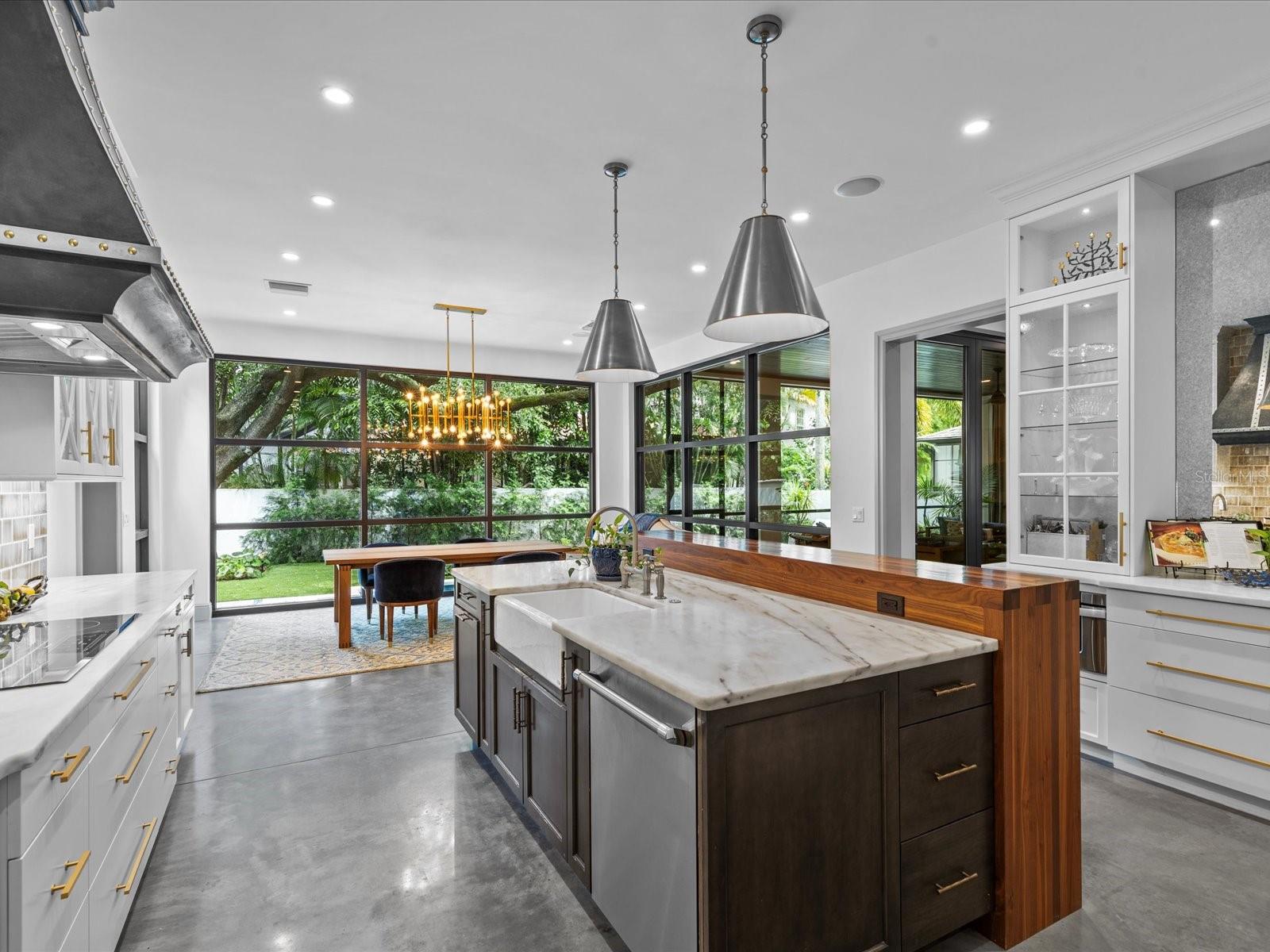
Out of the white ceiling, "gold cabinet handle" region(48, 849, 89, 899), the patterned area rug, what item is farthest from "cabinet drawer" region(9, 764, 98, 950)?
the patterned area rug

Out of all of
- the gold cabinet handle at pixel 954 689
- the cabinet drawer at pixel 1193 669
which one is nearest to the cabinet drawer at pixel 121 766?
the gold cabinet handle at pixel 954 689

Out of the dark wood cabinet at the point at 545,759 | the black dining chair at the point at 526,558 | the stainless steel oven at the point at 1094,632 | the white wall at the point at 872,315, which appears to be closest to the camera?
the dark wood cabinet at the point at 545,759

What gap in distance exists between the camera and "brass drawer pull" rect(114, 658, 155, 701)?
1.85 metres

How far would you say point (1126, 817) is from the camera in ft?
8.48

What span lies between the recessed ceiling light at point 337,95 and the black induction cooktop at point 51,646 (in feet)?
6.88

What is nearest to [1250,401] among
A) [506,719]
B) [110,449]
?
[506,719]

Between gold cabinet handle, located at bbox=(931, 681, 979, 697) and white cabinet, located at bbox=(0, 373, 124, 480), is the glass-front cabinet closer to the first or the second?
gold cabinet handle, located at bbox=(931, 681, 979, 697)

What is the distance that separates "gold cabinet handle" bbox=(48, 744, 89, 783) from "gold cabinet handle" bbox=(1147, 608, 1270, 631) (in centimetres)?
376

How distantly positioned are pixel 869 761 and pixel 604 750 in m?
0.71

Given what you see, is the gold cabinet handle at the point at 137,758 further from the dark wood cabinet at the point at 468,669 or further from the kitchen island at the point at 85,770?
the dark wood cabinet at the point at 468,669

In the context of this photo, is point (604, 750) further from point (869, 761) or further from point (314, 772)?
point (314, 772)

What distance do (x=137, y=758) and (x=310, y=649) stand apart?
3.40 meters

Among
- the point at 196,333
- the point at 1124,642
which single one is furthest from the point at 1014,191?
the point at 196,333

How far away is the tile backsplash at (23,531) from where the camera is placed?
9.20 feet
